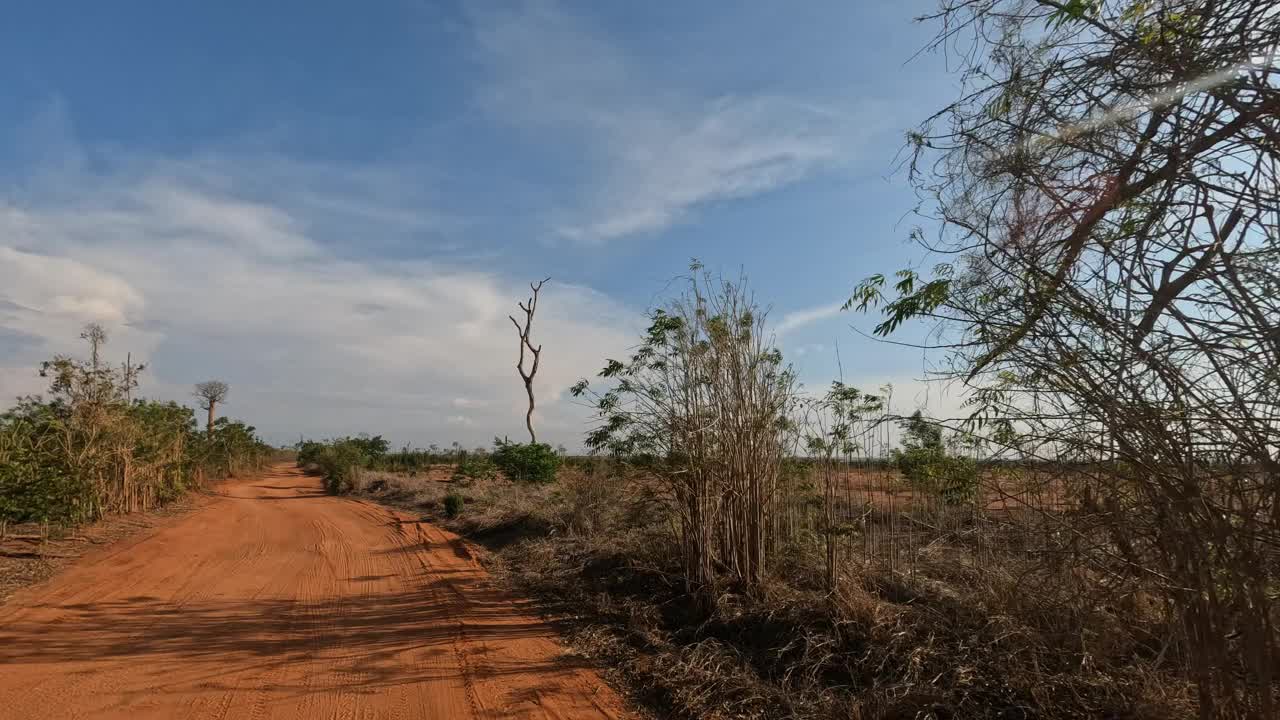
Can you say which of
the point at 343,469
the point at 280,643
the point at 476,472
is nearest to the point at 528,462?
the point at 476,472

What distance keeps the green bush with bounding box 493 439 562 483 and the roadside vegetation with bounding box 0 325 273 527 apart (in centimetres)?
828

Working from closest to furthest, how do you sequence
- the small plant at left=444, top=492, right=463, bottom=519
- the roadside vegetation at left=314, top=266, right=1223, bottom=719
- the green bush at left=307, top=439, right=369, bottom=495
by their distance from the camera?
the roadside vegetation at left=314, top=266, right=1223, bottom=719 → the small plant at left=444, top=492, right=463, bottom=519 → the green bush at left=307, top=439, right=369, bottom=495

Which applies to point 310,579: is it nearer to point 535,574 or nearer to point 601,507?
point 535,574

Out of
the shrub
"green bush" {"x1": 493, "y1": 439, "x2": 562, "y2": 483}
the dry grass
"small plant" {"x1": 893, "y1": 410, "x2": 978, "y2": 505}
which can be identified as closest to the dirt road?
the dry grass

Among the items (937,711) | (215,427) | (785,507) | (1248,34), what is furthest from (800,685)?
(215,427)

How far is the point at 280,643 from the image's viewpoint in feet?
18.2

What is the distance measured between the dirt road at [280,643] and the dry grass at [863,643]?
0.67 meters

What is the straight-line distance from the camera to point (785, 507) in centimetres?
679

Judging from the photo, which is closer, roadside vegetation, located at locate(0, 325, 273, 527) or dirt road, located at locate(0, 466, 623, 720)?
dirt road, located at locate(0, 466, 623, 720)

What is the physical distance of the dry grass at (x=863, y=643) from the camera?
3568mm

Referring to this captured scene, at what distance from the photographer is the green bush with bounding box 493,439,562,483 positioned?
19.1m

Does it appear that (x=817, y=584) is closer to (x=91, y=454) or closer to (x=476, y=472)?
(x=91, y=454)

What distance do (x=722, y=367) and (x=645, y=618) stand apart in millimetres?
2486

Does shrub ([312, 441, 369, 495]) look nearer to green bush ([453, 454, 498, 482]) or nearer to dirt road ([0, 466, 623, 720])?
green bush ([453, 454, 498, 482])
